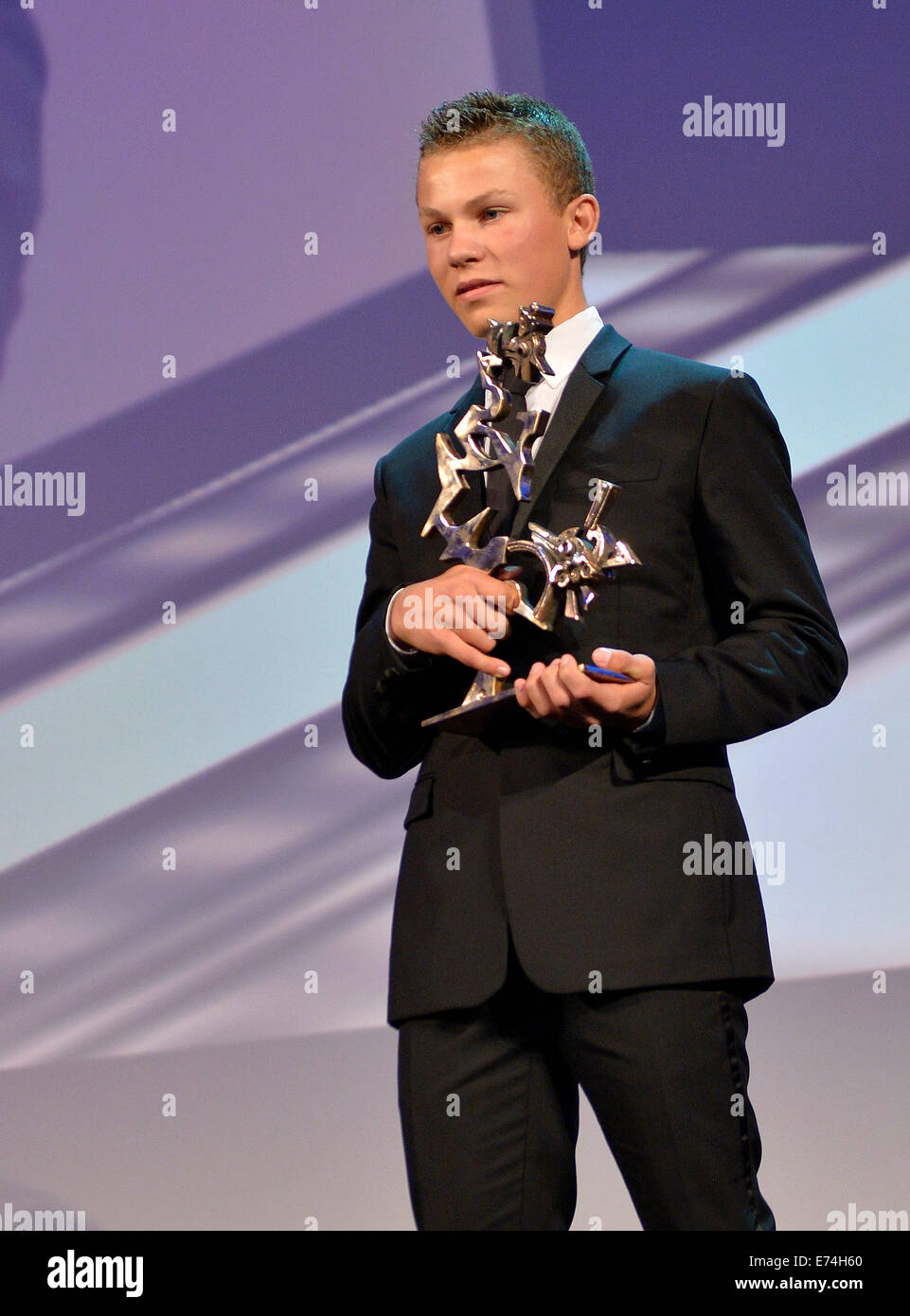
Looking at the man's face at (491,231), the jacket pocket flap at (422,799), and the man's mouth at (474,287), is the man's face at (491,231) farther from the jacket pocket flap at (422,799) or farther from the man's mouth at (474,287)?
the jacket pocket flap at (422,799)

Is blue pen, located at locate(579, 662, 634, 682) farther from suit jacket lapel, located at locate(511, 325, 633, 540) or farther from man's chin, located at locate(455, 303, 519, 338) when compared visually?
man's chin, located at locate(455, 303, 519, 338)

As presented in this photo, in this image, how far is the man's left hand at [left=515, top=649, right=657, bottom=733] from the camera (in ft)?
4.77

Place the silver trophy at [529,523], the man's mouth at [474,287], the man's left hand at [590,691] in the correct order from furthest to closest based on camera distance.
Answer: the man's mouth at [474,287] < the silver trophy at [529,523] < the man's left hand at [590,691]

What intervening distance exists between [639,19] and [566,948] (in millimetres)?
1899

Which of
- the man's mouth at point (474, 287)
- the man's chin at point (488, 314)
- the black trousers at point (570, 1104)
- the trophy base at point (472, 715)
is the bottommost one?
the black trousers at point (570, 1104)

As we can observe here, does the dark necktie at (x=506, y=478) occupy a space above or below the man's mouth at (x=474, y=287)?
below

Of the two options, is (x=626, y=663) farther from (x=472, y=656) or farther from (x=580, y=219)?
(x=580, y=219)

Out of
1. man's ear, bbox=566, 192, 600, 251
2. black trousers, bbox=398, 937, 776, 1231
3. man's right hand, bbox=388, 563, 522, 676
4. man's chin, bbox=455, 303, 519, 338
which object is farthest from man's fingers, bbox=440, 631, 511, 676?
man's ear, bbox=566, 192, 600, 251

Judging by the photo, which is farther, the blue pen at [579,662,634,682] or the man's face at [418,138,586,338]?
the man's face at [418,138,586,338]

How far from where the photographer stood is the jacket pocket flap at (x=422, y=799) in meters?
1.65

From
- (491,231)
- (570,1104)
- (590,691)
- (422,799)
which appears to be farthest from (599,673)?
(491,231)

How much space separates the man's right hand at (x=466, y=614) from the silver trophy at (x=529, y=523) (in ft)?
0.07

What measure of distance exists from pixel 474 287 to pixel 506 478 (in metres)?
0.22

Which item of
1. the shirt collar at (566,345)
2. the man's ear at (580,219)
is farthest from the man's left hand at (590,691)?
the man's ear at (580,219)
